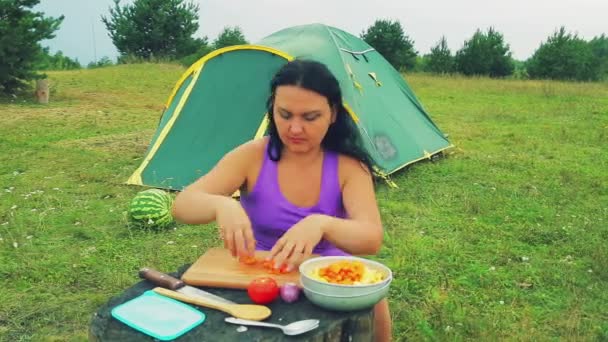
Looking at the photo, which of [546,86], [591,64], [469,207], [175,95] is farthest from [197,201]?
[591,64]

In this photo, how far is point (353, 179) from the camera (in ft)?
7.85

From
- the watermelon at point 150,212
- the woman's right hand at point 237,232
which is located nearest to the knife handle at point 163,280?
the woman's right hand at point 237,232

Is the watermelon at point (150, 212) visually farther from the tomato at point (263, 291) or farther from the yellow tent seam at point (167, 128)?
the tomato at point (263, 291)

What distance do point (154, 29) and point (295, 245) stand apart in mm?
28115

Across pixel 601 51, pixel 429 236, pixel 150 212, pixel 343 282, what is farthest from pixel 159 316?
pixel 601 51

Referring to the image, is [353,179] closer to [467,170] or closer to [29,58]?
[467,170]

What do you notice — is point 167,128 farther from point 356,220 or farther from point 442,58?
point 442,58

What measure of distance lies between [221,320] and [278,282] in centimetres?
26

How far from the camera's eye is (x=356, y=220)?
2199 mm

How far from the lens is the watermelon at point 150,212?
4680 millimetres

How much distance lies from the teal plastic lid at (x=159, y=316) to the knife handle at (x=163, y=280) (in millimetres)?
A: 74

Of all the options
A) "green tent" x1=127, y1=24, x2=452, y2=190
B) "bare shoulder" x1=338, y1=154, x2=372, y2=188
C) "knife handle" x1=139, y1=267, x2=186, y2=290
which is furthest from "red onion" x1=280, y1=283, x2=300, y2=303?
"green tent" x1=127, y1=24, x2=452, y2=190

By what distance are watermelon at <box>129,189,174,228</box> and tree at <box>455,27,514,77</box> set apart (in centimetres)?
2459

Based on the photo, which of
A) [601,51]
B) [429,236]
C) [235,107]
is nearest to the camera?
[429,236]
